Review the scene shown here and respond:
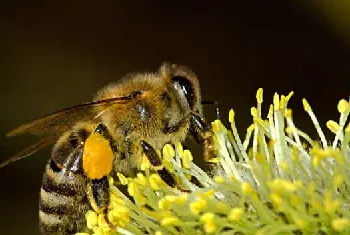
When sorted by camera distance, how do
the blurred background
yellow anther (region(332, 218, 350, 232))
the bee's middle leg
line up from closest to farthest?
yellow anther (region(332, 218, 350, 232)) < the bee's middle leg < the blurred background

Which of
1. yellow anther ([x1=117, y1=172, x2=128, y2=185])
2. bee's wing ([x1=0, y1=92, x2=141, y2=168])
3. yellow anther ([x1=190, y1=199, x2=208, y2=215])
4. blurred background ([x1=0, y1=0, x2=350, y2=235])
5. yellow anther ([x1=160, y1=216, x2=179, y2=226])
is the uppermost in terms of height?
blurred background ([x1=0, y1=0, x2=350, y2=235])

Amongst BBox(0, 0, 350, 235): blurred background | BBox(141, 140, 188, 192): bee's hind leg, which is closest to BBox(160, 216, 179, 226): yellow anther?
BBox(141, 140, 188, 192): bee's hind leg

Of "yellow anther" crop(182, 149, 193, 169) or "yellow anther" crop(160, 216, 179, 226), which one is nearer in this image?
"yellow anther" crop(160, 216, 179, 226)

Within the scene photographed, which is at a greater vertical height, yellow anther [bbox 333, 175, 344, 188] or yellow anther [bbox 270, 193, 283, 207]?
yellow anther [bbox 333, 175, 344, 188]

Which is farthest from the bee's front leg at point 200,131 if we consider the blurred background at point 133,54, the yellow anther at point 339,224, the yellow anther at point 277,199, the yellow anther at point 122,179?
the blurred background at point 133,54

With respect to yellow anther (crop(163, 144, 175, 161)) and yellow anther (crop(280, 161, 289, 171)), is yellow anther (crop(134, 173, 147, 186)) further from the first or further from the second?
yellow anther (crop(280, 161, 289, 171))

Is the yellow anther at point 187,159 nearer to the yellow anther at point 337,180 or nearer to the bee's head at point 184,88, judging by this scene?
the bee's head at point 184,88

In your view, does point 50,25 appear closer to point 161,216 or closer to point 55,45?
point 55,45

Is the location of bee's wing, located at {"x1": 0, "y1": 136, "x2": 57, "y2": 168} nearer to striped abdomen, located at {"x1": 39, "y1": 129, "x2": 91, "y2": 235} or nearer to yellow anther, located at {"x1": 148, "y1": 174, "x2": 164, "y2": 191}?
striped abdomen, located at {"x1": 39, "y1": 129, "x2": 91, "y2": 235}

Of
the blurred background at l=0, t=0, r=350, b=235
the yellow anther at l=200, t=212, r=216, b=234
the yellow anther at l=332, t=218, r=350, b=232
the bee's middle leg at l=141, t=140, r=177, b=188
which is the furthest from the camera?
the blurred background at l=0, t=0, r=350, b=235
